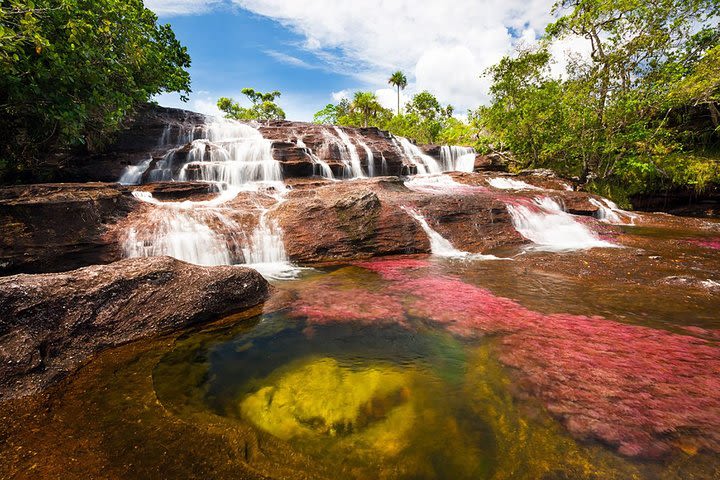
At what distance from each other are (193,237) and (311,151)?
1270 centimetres

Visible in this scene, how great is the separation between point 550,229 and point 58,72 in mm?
16456

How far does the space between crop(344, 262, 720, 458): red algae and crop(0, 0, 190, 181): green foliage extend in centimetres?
956

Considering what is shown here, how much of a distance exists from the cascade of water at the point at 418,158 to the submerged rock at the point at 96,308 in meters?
19.9

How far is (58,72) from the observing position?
25.6 feet

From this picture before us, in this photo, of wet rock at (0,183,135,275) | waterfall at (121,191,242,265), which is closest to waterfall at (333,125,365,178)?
waterfall at (121,191,242,265)

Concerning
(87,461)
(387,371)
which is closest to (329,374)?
(387,371)

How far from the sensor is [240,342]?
4148 mm

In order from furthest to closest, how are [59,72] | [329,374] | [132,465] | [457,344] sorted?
[59,72], [457,344], [329,374], [132,465]

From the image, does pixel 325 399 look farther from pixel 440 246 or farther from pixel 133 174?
pixel 133 174

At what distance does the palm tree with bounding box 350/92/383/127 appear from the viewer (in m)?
46.7

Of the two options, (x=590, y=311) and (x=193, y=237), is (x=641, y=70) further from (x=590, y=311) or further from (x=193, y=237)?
(x=193, y=237)

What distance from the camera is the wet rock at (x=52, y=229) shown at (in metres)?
6.22

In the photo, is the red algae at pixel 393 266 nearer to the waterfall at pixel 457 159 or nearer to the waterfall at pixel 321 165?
the waterfall at pixel 321 165

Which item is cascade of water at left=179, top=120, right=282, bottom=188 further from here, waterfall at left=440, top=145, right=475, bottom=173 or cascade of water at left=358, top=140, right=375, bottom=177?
waterfall at left=440, top=145, right=475, bottom=173
